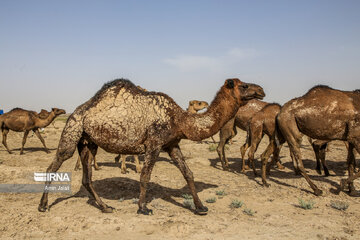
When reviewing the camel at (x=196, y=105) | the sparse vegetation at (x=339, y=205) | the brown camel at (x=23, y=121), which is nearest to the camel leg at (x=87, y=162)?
the sparse vegetation at (x=339, y=205)

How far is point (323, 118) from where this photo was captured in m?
7.75

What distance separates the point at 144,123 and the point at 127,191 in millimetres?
2937

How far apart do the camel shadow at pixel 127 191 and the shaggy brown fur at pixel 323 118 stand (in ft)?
8.60

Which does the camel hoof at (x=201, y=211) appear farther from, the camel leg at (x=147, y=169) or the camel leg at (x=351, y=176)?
the camel leg at (x=351, y=176)

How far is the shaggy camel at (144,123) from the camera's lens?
5840 millimetres

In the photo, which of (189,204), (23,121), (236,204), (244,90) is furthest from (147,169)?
(23,121)

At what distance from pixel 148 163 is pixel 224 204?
2.22 metres

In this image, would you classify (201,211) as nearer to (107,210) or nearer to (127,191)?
(107,210)

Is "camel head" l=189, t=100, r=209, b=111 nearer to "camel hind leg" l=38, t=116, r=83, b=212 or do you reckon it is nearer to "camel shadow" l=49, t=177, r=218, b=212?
"camel shadow" l=49, t=177, r=218, b=212

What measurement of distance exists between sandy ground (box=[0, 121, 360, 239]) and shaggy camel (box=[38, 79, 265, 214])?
1.55 feet

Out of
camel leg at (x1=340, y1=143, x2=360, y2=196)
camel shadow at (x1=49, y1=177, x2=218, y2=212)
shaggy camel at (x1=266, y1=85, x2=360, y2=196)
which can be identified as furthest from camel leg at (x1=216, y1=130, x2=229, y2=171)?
camel leg at (x1=340, y1=143, x2=360, y2=196)

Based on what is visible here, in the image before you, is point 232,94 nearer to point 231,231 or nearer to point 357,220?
point 231,231

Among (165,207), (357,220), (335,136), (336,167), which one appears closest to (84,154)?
(165,207)

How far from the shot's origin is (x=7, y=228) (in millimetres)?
5383
